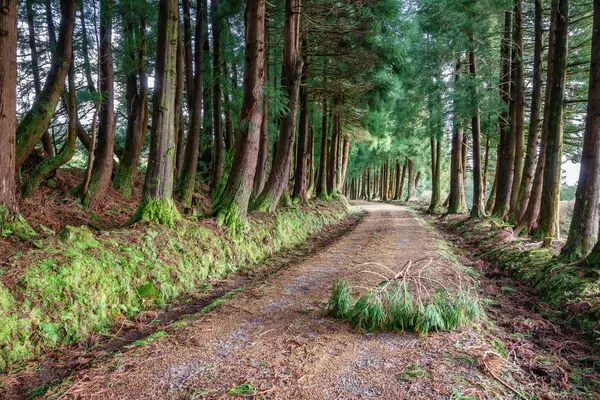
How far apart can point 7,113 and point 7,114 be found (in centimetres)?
1

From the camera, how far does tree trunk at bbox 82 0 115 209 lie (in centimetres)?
796

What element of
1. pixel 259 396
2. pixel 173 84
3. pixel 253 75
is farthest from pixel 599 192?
pixel 173 84

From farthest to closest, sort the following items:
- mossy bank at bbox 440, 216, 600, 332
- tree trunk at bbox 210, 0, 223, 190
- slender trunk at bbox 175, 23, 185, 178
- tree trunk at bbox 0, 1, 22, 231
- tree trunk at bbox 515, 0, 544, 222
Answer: tree trunk at bbox 210, 0, 223, 190
tree trunk at bbox 515, 0, 544, 222
slender trunk at bbox 175, 23, 185, 178
tree trunk at bbox 0, 1, 22, 231
mossy bank at bbox 440, 216, 600, 332

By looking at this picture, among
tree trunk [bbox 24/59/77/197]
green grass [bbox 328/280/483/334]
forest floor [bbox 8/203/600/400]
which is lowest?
forest floor [bbox 8/203/600/400]

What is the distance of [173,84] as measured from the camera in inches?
263

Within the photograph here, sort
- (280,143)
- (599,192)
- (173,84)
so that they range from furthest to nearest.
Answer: (280,143) < (173,84) < (599,192)

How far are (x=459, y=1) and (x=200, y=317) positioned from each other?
Answer: 41.3ft

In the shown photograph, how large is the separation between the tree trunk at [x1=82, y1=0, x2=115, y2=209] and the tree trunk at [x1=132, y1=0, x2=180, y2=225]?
2144mm

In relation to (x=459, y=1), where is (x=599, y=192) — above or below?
below

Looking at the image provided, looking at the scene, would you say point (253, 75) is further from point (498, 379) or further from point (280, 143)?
point (498, 379)

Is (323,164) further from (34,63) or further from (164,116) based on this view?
(34,63)

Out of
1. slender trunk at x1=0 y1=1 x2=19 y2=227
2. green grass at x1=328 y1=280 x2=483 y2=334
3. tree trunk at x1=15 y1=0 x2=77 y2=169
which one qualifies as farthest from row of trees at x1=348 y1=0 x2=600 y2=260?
tree trunk at x1=15 y1=0 x2=77 y2=169

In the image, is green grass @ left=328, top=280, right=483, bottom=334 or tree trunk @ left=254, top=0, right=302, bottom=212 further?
tree trunk @ left=254, top=0, right=302, bottom=212

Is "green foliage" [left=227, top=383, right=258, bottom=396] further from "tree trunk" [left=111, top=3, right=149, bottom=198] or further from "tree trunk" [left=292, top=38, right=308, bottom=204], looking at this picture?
"tree trunk" [left=292, top=38, right=308, bottom=204]
